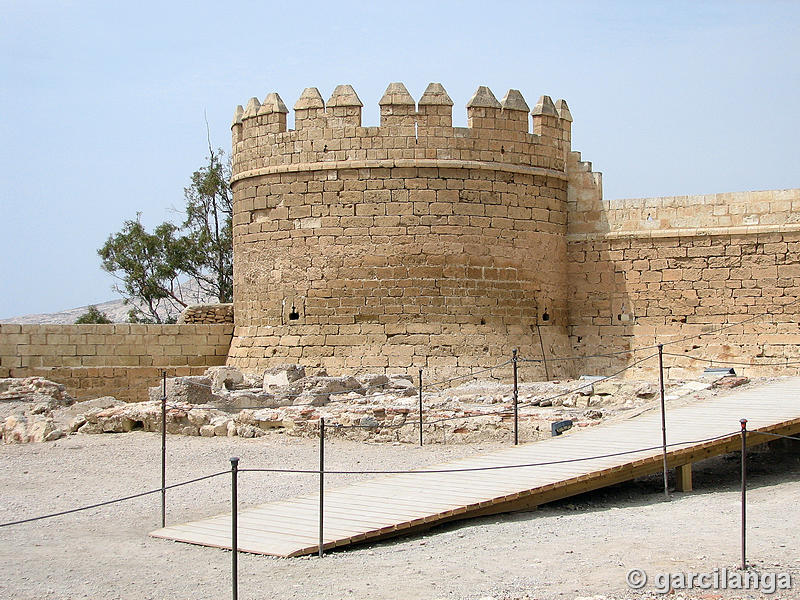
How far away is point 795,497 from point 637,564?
2.72 meters

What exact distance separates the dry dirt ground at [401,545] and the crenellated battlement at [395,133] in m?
5.56

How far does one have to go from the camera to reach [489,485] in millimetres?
8023

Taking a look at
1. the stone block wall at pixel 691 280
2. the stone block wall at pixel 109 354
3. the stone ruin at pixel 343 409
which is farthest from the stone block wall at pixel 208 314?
the stone block wall at pixel 691 280

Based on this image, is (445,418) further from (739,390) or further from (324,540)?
(324,540)

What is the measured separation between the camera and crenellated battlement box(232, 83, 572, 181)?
14.4 meters

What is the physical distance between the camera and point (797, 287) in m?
14.5

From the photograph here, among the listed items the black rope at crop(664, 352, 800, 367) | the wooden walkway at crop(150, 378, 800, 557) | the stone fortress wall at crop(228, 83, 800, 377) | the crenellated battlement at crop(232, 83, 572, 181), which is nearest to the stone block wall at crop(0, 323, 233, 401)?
the stone fortress wall at crop(228, 83, 800, 377)

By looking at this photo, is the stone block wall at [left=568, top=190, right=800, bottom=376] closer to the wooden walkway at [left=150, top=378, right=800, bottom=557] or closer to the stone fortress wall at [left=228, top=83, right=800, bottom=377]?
the stone fortress wall at [left=228, top=83, right=800, bottom=377]

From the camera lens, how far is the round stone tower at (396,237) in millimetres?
14242

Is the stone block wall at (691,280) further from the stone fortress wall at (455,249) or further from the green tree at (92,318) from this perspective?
the green tree at (92,318)

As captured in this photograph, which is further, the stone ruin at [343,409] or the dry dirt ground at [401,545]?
the stone ruin at [343,409]

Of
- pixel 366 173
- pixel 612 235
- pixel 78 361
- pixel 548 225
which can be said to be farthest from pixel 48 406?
pixel 612 235

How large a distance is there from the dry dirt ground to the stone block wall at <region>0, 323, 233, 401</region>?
557 centimetres

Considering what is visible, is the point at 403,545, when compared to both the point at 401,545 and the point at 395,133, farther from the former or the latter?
the point at 395,133
